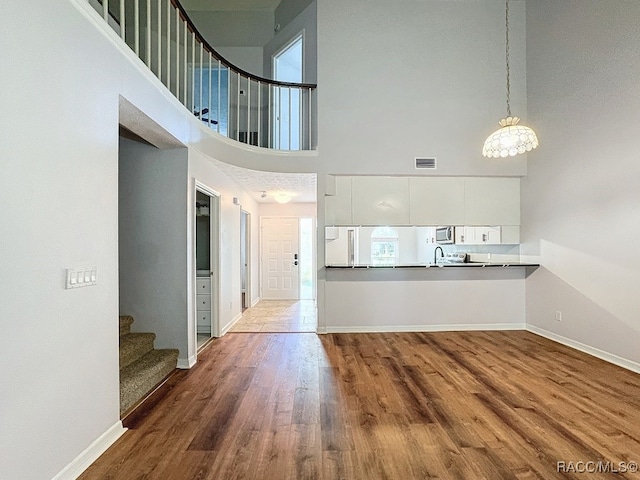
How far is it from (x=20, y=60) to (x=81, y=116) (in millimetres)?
433

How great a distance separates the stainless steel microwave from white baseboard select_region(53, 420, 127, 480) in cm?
444

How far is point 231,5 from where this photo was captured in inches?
259

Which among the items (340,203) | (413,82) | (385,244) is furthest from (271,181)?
(413,82)

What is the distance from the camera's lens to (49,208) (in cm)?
178

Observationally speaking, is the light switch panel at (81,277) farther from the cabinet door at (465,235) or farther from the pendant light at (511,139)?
the cabinet door at (465,235)

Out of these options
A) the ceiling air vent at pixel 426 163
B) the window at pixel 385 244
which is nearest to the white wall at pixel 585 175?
the ceiling air vent at pixel 426 163

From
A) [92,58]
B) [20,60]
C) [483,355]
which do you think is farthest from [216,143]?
[483,355]

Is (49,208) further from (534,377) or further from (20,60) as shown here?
(534,377)

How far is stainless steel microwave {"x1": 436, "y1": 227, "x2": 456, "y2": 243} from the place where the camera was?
530 cm

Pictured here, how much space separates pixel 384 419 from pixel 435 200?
137 inches

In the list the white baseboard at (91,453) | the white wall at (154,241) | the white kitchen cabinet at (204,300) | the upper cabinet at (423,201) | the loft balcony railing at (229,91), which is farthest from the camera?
the upper cabinet at (423,201)

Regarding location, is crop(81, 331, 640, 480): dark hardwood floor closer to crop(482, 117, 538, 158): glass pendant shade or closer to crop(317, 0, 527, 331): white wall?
crop(317, 0, 527, 331): white wall

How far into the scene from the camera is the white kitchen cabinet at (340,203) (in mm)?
5141

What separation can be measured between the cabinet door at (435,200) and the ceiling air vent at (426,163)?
0.17m
